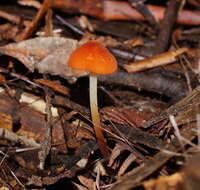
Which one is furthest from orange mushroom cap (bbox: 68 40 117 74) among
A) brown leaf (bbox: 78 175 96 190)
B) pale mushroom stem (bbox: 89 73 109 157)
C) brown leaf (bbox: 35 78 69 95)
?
brown leaf (bbox: 78 175 96 190)

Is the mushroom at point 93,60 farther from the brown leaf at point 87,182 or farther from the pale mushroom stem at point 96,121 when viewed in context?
the brown leaf at point 87,182

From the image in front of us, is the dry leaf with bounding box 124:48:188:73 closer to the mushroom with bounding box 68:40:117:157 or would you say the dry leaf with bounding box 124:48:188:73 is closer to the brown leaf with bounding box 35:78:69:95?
the brown leaf with bounding box 35:78:69:95

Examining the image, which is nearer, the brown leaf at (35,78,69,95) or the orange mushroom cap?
the orange mushroom cap

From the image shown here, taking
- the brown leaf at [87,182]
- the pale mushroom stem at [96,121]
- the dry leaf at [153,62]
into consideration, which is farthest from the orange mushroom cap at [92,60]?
the dry leaf at [153,62]

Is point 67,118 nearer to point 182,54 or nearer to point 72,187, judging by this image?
point 72,187

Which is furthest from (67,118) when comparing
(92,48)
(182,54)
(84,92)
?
(182,54)

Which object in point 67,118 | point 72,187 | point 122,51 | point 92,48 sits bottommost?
point 72,187

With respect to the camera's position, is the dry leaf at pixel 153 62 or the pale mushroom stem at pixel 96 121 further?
the dry leaf at pixel 153 62

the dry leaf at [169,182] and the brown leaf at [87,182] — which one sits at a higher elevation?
the dry leaf at [169,182]

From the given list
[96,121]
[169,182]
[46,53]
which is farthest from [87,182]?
[46,53]
